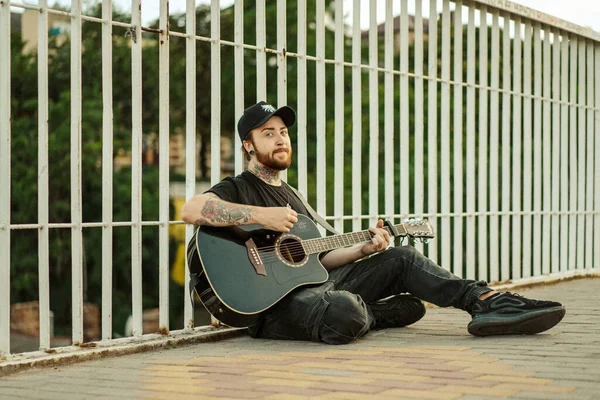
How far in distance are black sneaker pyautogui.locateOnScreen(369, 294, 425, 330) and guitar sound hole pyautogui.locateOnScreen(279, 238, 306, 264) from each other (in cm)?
64

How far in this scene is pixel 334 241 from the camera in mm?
5406

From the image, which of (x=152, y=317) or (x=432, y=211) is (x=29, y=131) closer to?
(x=152, y=317)

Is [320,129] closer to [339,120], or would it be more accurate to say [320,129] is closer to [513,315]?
[339,120]

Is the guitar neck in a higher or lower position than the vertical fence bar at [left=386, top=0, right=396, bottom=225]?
lower

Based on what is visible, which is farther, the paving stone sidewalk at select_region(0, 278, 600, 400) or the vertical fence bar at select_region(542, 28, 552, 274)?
the vertical fence bar at select_region(542, 28, 552, 274)

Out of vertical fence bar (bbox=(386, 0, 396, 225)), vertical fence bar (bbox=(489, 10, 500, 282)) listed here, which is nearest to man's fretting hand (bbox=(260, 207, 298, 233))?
vertical fence bar (bbox=(386, 0, 396, 225))

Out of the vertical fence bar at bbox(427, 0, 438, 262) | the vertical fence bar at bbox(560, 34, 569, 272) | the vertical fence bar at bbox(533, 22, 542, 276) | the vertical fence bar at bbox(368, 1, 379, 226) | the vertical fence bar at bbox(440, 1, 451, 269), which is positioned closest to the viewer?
the vertical fence bar at bbox(368, 1, 379, 226)

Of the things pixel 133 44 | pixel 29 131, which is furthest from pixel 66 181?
pixel 133 44

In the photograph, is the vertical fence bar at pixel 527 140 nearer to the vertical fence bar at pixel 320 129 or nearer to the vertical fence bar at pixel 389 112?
the vertical fence bar at pixel 389 112

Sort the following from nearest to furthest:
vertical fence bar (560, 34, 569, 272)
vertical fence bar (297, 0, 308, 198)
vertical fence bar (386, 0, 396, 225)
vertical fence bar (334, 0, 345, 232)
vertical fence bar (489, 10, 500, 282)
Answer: vertical fence bar (297, 0, 308, 198)
vertical fence bar (334, 0, 345, 232)
vertical fence bar (386, 0, 396, 225)
vertical fence bar (489, 10, 500, 282)
vertical fence bar (560, 34, 569, 272)

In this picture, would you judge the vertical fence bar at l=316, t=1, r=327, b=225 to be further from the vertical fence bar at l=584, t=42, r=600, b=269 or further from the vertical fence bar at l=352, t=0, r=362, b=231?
the vertical fence bar at l=584, t=42, r=600, b=269

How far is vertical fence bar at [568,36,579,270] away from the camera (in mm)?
9648

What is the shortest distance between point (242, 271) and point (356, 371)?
1.17 metres

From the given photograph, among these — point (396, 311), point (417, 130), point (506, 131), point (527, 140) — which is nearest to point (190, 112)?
point (396, 311)
